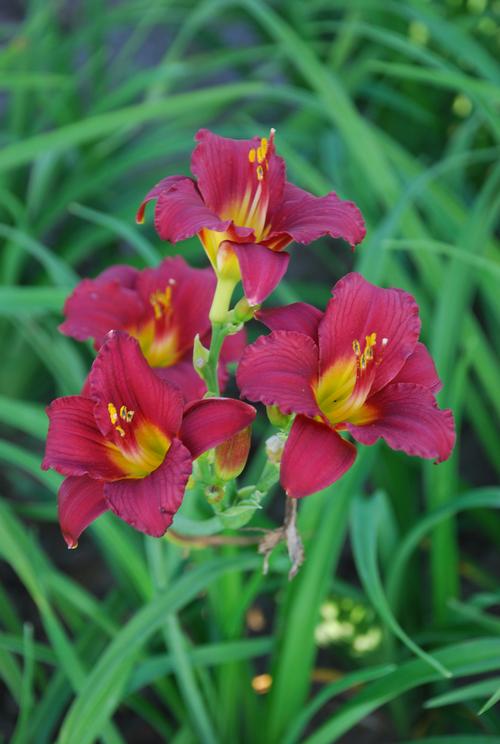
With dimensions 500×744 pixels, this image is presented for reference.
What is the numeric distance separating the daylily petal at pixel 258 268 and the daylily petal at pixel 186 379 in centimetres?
19

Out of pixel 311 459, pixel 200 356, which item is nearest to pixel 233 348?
pixel 200 356

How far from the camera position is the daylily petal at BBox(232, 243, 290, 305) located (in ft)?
2.22

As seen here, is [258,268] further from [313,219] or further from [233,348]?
[233,348]

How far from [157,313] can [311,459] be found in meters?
0.29

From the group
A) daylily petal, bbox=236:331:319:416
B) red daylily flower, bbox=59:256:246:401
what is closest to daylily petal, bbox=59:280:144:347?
red daylily flower, bbox=59:256:246:401

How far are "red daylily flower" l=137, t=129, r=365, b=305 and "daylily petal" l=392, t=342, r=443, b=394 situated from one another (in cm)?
12

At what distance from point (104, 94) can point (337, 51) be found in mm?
520

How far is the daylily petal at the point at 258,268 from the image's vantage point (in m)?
0.68

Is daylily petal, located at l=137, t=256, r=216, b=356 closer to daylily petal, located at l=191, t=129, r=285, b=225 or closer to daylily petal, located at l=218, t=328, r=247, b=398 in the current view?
daylily petal, located at l=218, t=328, r=247, b=398

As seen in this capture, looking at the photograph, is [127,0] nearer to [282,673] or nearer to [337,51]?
[337,51]

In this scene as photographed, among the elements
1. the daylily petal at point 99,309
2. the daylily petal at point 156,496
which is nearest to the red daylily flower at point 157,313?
the daylily petal at point 99,309

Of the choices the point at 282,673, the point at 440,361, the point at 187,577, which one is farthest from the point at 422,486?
the point at 187,577

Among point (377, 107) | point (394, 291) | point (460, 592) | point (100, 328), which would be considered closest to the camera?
point (394, 291)

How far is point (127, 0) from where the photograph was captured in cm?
288
